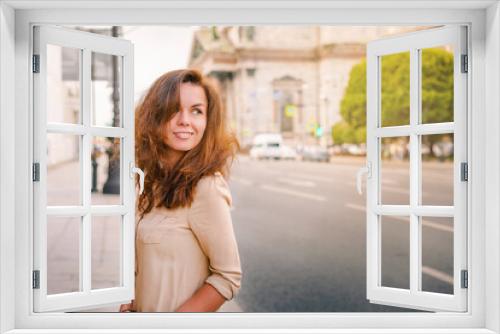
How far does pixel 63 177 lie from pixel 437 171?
9.59m

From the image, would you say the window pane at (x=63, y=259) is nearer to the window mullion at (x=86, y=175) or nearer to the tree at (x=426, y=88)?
the window mullion at (x=86, y=175)

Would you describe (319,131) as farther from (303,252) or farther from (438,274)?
(438,274)

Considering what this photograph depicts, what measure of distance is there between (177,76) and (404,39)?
3.07 feet

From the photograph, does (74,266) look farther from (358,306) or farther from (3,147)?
(3,147)

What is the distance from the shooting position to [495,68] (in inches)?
85.3

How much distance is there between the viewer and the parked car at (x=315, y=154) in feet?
84.6

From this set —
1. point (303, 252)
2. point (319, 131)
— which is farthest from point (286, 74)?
point (303, 252)

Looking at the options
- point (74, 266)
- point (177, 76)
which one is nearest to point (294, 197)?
point (74, 266)

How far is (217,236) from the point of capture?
240 cm

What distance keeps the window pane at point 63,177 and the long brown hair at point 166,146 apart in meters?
0.30

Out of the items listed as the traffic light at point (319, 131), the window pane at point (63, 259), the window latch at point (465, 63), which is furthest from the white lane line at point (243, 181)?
the traffic light at point (319, 131)

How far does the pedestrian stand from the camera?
2.41 metres

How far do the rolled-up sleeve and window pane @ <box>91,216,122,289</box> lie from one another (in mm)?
801

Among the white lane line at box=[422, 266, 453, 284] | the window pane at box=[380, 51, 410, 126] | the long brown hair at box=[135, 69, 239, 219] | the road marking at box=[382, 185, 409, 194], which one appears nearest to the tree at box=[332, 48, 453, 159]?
the window pane at box=[380, 51, 410, 126]
